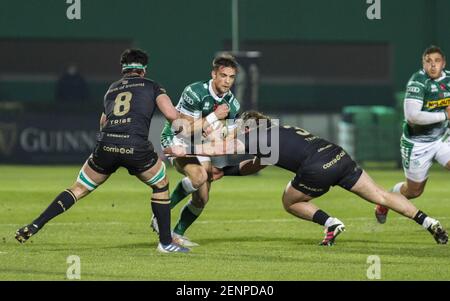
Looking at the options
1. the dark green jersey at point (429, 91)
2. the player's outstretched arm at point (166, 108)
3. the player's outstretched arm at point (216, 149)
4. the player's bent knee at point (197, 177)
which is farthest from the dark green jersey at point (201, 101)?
the dark green jersey at point (429, 91)

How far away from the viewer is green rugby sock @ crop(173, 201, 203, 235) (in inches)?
572

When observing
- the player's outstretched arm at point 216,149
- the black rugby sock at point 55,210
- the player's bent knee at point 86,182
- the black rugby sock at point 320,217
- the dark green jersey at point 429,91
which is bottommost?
the black rugby sock at point 320,217

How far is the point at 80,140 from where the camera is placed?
29516 mm

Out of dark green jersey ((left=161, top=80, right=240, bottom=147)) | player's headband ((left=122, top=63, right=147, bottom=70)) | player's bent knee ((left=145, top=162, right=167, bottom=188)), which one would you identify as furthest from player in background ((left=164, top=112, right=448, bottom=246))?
player's headband ((left=122, top=63, right=147, bottom=70))

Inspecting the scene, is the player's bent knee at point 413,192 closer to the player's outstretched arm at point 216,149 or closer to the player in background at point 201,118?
the player in background at point 201,118

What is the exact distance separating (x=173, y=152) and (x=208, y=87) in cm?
141

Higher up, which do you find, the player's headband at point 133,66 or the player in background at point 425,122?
the player's headband at point 133,66

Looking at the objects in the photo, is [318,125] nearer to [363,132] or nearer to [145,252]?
[363,132]

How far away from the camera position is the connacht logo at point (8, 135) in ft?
96.2

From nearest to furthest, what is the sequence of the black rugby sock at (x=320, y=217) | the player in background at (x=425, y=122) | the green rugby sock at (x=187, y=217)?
the black rugby sock at (x=320, y=217), the green rugby sock at (x=187, y=217), the player in background at (x=425, y=122)

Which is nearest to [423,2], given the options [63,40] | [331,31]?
[331,31]

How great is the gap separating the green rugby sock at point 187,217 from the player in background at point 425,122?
2843 millimetres
